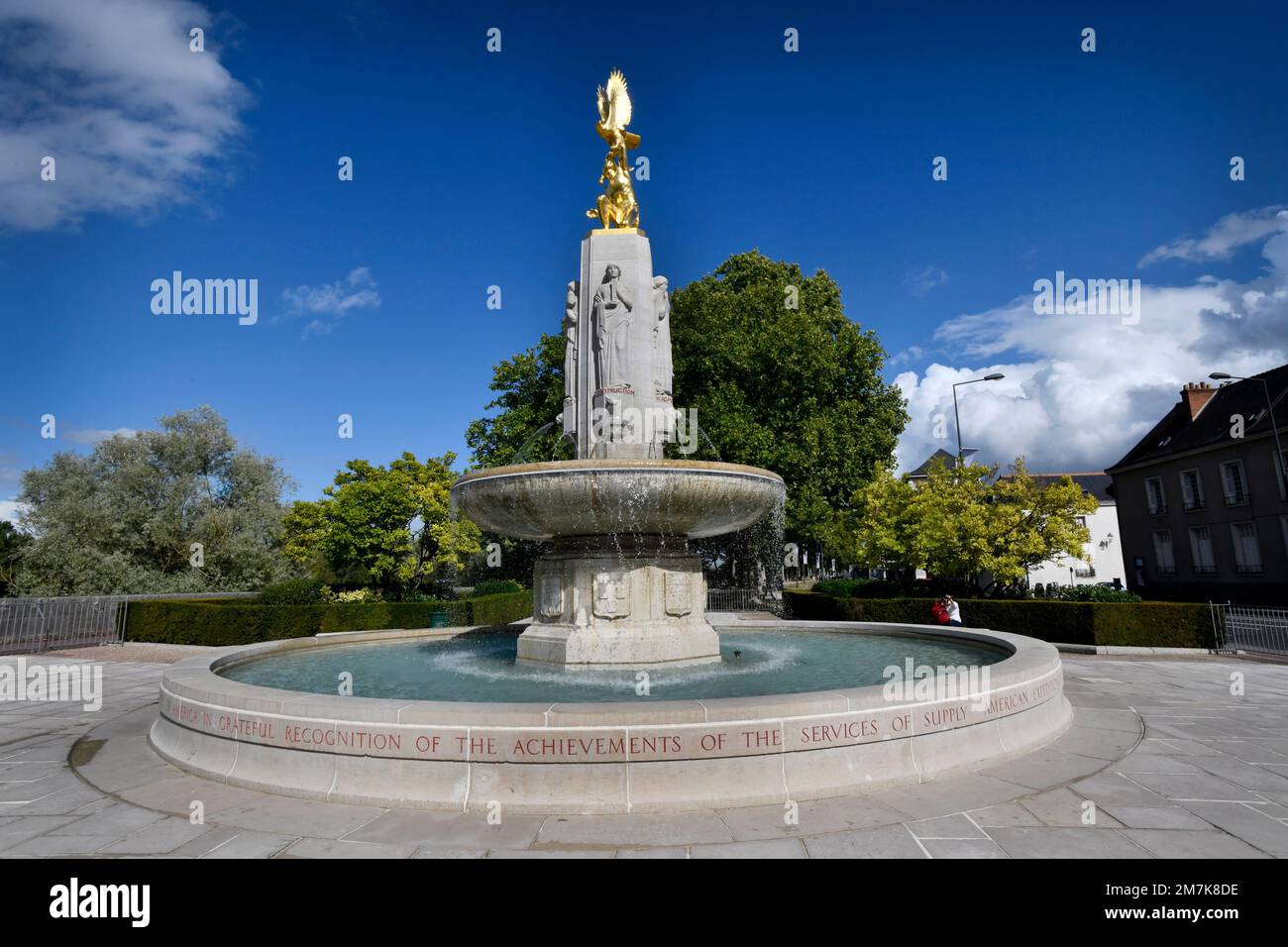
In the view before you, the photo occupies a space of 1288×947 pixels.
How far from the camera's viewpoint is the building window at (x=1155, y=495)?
122ft

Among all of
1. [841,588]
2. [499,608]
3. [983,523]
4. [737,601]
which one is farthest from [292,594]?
[983,523]

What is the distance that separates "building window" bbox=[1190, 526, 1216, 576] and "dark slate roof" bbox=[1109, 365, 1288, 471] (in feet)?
14.0

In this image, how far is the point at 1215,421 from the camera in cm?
3447

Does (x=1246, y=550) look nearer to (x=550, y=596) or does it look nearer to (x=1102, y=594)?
(x=1102, y=594)

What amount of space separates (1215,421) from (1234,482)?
3811 millimetres

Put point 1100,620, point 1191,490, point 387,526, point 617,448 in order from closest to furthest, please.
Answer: point 617,448 < point 1100,620 < point 387,526 < point 1191,490

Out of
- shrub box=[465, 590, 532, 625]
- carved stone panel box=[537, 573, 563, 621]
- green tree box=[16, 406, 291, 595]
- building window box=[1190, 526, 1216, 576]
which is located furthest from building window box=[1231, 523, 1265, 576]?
green tree box=[16, 406, 291, 595]

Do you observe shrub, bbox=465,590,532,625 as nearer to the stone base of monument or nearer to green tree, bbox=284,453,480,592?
green tree, bbox=284,453,480,592

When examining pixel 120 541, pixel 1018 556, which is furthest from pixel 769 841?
pixel 120 541

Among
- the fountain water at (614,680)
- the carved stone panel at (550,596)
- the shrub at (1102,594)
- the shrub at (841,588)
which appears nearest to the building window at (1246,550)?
the shrub at (1102,594)

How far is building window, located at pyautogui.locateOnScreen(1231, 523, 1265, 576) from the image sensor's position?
31297mm

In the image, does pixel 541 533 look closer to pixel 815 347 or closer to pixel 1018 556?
pixel 1018 556

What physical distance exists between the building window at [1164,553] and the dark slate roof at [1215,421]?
14.0ft

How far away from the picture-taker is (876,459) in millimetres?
30062
